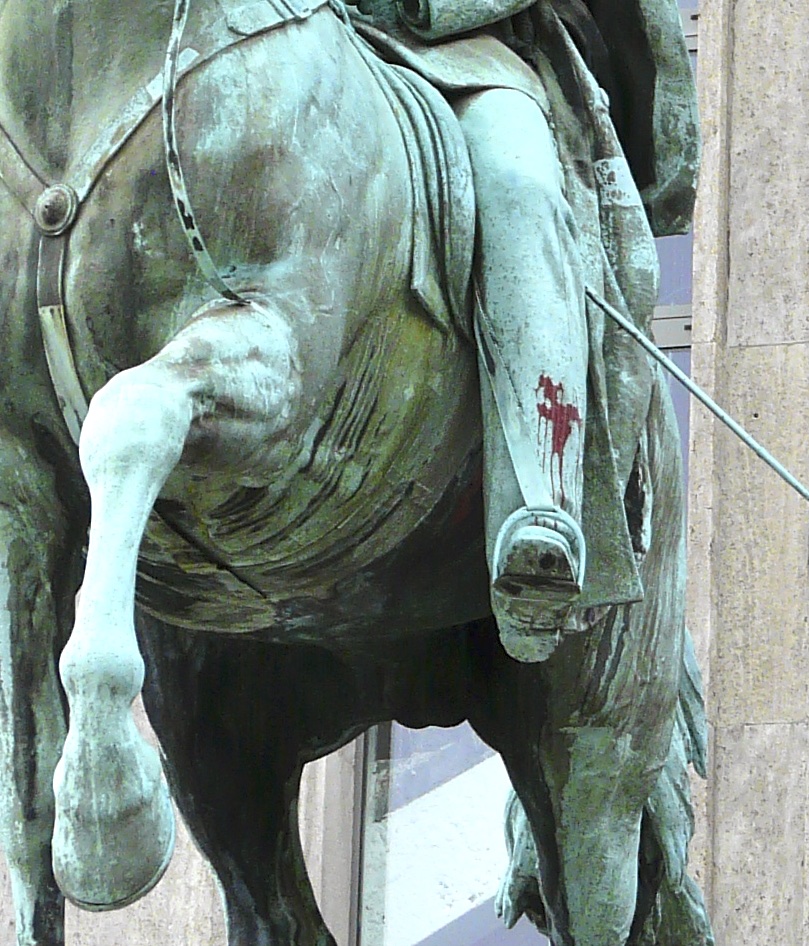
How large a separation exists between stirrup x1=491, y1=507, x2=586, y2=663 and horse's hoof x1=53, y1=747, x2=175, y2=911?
632 mm

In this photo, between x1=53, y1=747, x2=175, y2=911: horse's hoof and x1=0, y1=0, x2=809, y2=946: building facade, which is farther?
x1=0, y1=0, x2=809, y2=946: building facade

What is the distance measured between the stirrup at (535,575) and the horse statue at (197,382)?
13 centimetres

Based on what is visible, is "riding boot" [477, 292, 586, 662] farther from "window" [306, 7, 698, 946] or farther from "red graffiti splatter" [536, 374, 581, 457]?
"window" [306, 7, 698, 946]

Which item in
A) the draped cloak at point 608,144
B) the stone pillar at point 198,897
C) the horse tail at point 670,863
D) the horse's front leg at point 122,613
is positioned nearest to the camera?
the horse's front leg at point 122,613

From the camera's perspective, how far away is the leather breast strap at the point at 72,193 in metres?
3.80

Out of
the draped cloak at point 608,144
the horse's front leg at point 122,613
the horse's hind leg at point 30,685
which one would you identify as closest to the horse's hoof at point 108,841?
the horse's front leg at point 122,613

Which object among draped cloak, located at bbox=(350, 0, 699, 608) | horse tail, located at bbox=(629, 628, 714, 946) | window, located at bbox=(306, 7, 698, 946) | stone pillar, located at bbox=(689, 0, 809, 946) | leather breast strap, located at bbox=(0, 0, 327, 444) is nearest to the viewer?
leather breast strap, located at bbox=(0, 0, 327, 444)

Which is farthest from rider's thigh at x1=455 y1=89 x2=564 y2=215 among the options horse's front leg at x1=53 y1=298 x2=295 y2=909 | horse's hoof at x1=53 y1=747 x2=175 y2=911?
horse's hoof at x1=53 y1=747 x2=175 y2=911

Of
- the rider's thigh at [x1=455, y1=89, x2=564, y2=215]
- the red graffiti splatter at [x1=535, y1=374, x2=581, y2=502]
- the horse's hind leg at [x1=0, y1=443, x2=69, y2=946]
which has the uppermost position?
the rider's thigh at [x1=455, y1=89, x2=564, y2=215]

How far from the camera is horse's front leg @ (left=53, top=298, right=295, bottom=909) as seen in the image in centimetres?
344

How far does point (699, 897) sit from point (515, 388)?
3.81ft

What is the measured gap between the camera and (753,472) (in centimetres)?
635

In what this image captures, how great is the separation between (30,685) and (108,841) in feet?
1.79

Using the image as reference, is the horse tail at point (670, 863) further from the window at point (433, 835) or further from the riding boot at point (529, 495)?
the window at point (433, 835)
